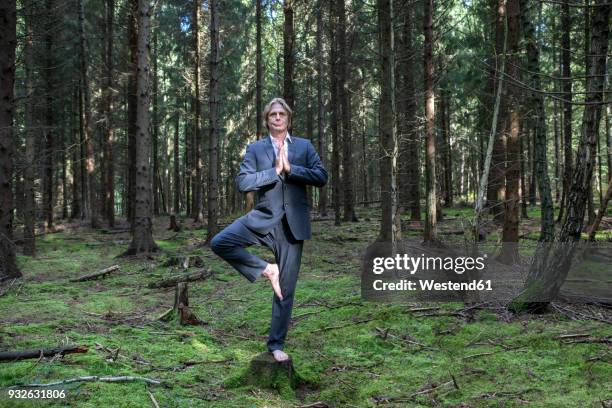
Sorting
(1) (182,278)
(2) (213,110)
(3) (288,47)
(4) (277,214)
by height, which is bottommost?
(1) (182,278)

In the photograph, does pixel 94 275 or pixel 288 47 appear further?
pixel 288 47

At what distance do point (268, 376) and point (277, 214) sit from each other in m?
1.38

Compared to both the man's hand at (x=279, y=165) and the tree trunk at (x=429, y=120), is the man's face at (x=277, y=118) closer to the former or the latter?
the man's hand at (x=279, y=165)

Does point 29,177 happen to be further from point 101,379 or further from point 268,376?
point 268,376

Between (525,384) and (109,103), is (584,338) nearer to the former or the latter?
(525,384)

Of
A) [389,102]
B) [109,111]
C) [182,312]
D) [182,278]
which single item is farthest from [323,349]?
[109,111]

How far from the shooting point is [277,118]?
3850 millimetres

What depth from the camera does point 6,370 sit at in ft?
12.4

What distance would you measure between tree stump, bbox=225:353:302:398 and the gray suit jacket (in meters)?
1.11

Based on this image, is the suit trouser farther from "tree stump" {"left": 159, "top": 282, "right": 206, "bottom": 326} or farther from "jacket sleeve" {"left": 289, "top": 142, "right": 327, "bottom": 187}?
"tree stump" {"left": 159, "top": 282, "right": 206, "bottom": 326}

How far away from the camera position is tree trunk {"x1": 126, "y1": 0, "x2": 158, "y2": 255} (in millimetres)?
12570

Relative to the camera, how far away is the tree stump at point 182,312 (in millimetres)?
6035

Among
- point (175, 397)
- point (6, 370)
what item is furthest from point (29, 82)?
point (175, 397)

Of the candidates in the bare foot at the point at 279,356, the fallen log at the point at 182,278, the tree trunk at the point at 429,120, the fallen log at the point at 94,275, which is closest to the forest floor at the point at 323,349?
the bare foot at the point at 279,356
